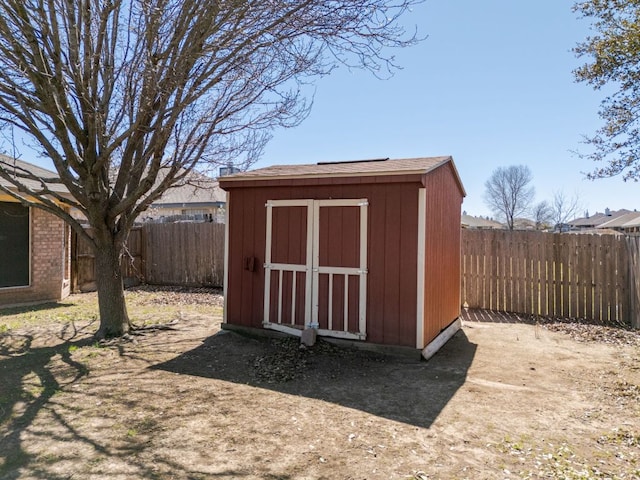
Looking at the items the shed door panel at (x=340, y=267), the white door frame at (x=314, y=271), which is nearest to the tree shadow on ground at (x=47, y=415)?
the white door frame at (x=314, y=271)

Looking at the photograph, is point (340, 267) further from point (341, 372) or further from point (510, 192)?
point (510, 192)

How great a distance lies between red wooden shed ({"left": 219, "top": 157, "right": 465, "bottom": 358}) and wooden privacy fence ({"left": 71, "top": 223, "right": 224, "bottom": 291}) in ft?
16.9

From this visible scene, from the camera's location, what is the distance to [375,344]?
518cm

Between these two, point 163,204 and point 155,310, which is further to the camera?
point 163,204

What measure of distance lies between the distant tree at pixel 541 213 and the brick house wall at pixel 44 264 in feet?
108

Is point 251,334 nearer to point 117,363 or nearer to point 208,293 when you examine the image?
point 117,363

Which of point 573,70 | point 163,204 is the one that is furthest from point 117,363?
point 163,204

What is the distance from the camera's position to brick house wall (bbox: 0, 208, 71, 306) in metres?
8.46

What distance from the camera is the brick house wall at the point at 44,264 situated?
8.46 metres

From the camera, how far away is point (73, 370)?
4.51 meters

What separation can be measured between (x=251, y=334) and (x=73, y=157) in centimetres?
342

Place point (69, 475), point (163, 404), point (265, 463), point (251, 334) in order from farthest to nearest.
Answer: point (251, 334) < point (163, 404) < point (265, 463) < point (69, 475)

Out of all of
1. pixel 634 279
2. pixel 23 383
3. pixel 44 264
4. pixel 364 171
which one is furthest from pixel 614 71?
pixel 44 264

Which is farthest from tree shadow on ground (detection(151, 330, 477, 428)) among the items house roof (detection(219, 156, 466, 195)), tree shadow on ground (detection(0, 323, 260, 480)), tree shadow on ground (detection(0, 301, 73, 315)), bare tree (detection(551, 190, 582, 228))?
bare tree (detection(551, 190, 582, 228))
